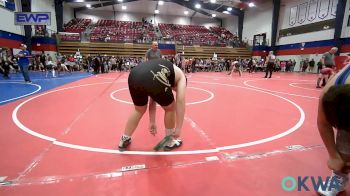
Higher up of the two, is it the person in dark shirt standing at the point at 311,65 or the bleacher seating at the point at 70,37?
the bleacher seating at the point at 70,37

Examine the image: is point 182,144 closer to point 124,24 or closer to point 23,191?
point 23,191

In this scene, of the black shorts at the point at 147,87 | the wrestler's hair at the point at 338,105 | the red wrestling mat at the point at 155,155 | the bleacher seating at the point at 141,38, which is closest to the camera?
the wrestler's hair at the point at 338,105

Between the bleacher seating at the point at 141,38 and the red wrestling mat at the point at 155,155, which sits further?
the bleacher seating at the point at 141,38

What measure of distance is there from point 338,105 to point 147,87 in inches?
61.3

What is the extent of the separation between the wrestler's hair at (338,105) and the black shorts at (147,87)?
4.55ft

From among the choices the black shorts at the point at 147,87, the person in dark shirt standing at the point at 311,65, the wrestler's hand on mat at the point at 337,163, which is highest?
Result: the person in dark shirt standing at the point at 311,65

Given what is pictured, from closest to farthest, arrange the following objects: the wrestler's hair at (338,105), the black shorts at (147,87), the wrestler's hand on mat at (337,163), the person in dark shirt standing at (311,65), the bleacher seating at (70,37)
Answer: the wrestler's hair at (338,105)
the wrestler's hand on mat at (337,163)
the black shorts at (147,87)
the person in dark shirt standing at (311,65)
the bleacher seating at (70,37)

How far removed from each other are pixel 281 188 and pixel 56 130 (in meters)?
3.17

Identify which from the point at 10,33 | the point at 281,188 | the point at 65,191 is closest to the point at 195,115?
the point at 281,188

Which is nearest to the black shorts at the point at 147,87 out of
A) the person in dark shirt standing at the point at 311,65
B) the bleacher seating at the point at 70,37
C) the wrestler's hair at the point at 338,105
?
the wrestler's hair at the point at 338,105

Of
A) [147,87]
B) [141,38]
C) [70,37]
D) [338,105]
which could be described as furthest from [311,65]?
[70,37]

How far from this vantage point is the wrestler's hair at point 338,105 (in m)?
1.01

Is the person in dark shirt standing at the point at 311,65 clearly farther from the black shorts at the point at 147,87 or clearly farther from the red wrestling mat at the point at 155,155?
the black shorts at the point at 147,87

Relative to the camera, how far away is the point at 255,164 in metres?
2.27
